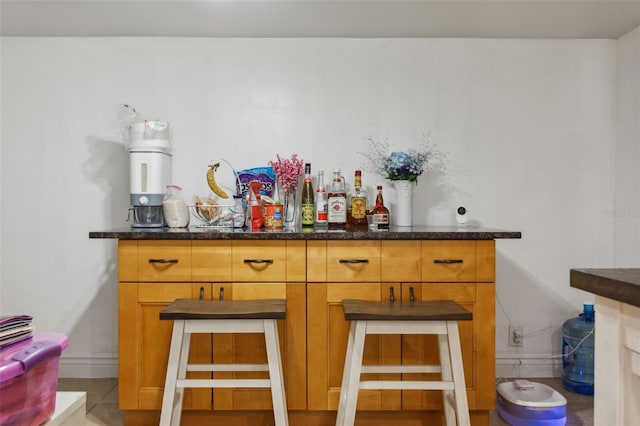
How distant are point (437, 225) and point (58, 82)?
8.30ft

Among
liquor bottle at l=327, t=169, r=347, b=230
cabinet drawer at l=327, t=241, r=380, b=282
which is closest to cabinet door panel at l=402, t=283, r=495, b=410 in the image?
cabinet drawer at l=327, t=241, r=380, b=282

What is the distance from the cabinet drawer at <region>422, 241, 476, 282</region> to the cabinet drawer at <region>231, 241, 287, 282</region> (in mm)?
671

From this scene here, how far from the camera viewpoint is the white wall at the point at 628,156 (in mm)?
2600

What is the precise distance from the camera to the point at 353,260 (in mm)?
2055

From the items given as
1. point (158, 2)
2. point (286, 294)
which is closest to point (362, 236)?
point (286, 294)

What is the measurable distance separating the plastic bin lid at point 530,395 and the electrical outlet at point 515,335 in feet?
1.39

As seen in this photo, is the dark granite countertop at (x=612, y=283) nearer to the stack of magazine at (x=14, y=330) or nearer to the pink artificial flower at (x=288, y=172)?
the stack of magazine at (x=14, y=330)

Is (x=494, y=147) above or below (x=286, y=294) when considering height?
above

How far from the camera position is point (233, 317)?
1762 millimetres

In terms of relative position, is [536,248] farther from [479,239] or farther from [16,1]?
[16,1]

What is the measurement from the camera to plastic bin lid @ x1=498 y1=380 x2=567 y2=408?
2.16 m

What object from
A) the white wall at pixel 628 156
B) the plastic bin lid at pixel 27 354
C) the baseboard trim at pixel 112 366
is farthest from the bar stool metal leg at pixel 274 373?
the white wall at pixel 628 156

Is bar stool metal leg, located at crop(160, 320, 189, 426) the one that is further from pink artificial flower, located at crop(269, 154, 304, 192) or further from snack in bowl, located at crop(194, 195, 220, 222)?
pink artificial flower, located at crop(269, 154, 304, 192)

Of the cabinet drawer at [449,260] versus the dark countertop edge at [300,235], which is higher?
the dark countertop edge at [300,235]
